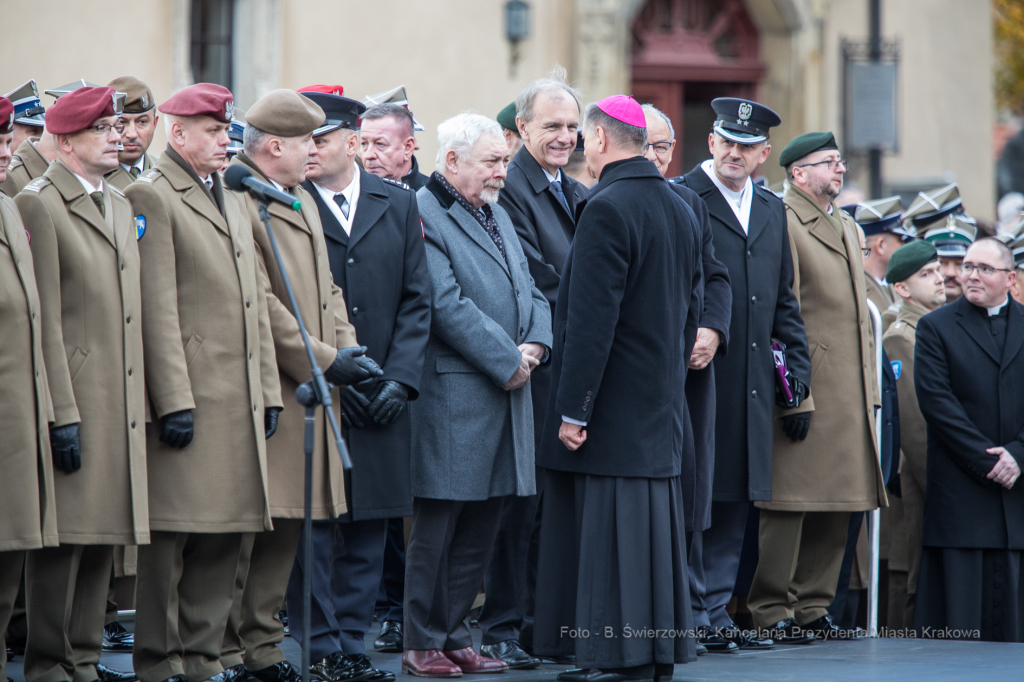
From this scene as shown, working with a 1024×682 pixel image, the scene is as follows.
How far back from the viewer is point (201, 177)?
17.3 ft

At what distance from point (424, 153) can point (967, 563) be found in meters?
7.97

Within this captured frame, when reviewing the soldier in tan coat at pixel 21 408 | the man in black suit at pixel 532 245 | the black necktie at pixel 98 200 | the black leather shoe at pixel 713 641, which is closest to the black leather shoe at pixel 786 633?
the black leather shoe at pixel 713 641

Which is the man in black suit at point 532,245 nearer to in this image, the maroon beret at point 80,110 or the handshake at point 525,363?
the handshake at point 525,363

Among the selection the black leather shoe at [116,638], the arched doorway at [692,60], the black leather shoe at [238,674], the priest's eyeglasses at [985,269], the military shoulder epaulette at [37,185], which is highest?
the arched doorway at [692,60]

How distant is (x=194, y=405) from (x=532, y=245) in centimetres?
196

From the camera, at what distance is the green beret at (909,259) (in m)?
8.33

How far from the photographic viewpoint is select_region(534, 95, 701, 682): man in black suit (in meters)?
5.40

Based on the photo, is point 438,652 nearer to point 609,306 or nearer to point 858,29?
point 609,306

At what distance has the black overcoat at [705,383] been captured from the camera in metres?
6.17

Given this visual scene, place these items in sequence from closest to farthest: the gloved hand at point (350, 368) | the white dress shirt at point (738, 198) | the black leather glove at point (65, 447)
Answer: the black leather glove at point (65, 447), the gloved hand at point (350, 368), the white dress shirt at point (738, 198)

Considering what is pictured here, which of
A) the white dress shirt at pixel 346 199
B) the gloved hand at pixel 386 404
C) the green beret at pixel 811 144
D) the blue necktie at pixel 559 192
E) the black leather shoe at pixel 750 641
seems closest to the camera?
the gloved hand at pixel 386 404

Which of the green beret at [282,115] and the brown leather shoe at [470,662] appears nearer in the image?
the green beret at [282,115]

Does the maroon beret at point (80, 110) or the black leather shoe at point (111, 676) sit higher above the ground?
the maroon beret at point (80, 110)

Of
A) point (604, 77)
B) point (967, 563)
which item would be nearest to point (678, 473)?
point (967, 563)
